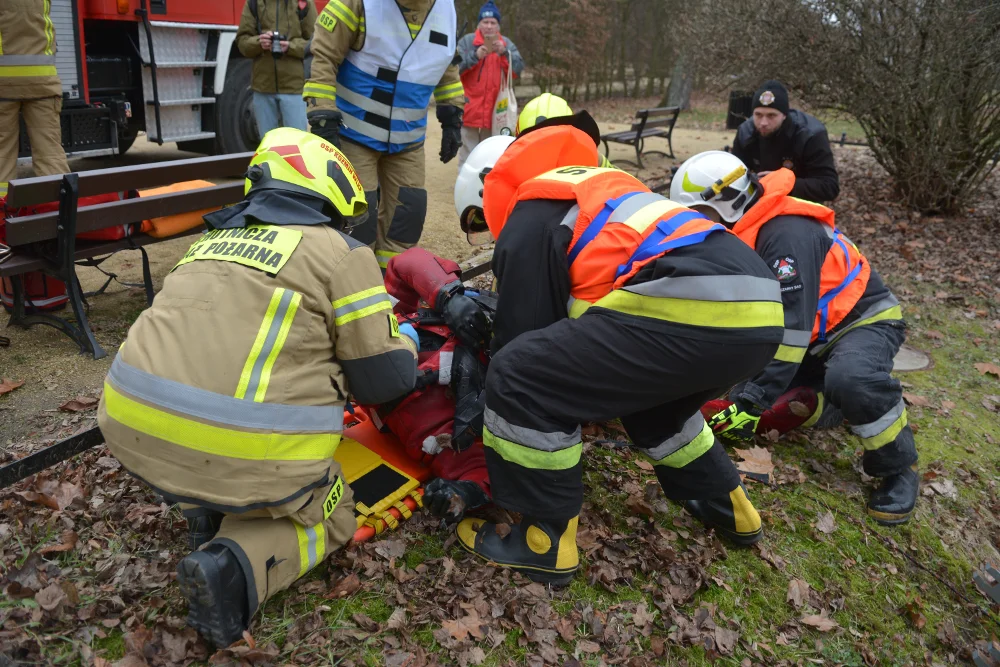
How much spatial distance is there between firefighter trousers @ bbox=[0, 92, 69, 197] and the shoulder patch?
4630 millimetres

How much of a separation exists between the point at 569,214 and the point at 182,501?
1.61 m

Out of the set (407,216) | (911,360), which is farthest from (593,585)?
(911,360)

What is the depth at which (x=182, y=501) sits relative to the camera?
2.33 metres

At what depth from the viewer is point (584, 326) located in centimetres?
251

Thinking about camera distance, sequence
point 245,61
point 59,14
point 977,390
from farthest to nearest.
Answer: point 245,61 < point 59,14 < point 977,390

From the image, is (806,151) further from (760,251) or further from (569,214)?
(569,214)

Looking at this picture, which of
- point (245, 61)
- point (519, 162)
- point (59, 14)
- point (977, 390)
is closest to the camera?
point (519, 162)

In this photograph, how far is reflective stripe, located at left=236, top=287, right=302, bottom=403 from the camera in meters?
2.28

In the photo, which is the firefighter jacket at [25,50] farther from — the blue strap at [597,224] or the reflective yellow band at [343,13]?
the blue strap at [597,224]

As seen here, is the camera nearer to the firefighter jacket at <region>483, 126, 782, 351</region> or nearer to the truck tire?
the truck tire

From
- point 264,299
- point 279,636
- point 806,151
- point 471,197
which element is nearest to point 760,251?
point 471,197

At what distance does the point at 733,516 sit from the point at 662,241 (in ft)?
4.41

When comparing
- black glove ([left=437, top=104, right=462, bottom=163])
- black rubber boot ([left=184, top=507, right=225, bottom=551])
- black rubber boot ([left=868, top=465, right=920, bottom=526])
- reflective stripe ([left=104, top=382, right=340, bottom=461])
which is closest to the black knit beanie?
black glove ([left=437, top=104, right=462, bottom=163])

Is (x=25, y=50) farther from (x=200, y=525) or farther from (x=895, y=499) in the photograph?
(x=895, y=499)
